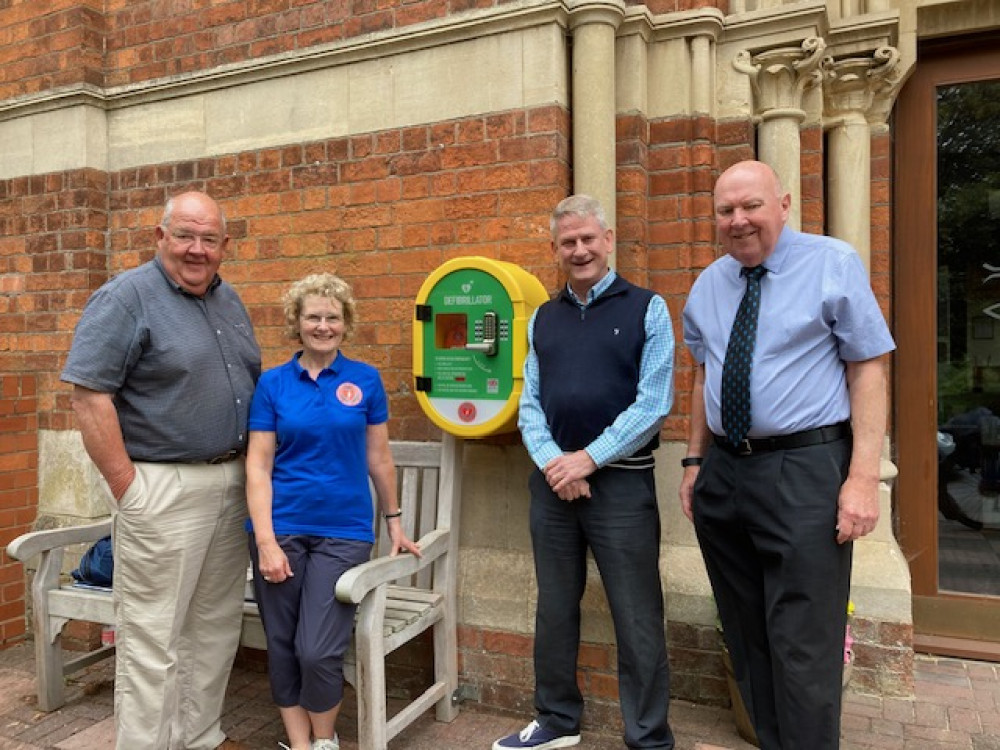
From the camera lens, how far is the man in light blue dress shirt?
7.70 feet

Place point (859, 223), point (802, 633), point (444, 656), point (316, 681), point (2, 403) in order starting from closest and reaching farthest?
point (802, 633), point (316, 681), point (444, 656), point (859, 223), point (2, 403)

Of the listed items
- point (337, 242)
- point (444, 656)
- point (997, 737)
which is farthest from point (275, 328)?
point (997, 737)

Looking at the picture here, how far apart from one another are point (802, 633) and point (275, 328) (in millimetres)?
2794

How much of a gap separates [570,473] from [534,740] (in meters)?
1.09

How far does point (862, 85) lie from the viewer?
384cm

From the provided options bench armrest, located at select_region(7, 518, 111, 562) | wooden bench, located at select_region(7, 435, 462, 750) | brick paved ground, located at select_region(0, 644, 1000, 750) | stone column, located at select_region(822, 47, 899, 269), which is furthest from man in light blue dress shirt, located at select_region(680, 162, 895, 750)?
bench armrest, located at select_region(7, 518, 111, 562)

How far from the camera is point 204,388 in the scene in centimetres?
289

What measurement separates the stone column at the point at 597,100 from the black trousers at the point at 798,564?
1340 mm

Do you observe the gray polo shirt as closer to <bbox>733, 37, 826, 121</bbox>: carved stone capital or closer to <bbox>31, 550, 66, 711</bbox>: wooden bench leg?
<bbox>31, 550, 66, 711</bbox>: wooden bench leg

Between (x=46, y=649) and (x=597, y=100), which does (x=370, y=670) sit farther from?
(x=597, y=100)

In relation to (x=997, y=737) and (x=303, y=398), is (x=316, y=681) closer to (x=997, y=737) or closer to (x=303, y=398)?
(x=303, y=398)

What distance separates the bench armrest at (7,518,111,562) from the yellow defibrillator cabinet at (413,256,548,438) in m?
1.77

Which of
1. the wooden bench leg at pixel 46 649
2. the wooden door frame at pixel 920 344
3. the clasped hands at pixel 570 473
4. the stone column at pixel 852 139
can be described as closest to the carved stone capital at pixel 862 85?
the stone column at pixel 852 139

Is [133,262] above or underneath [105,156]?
underneath
